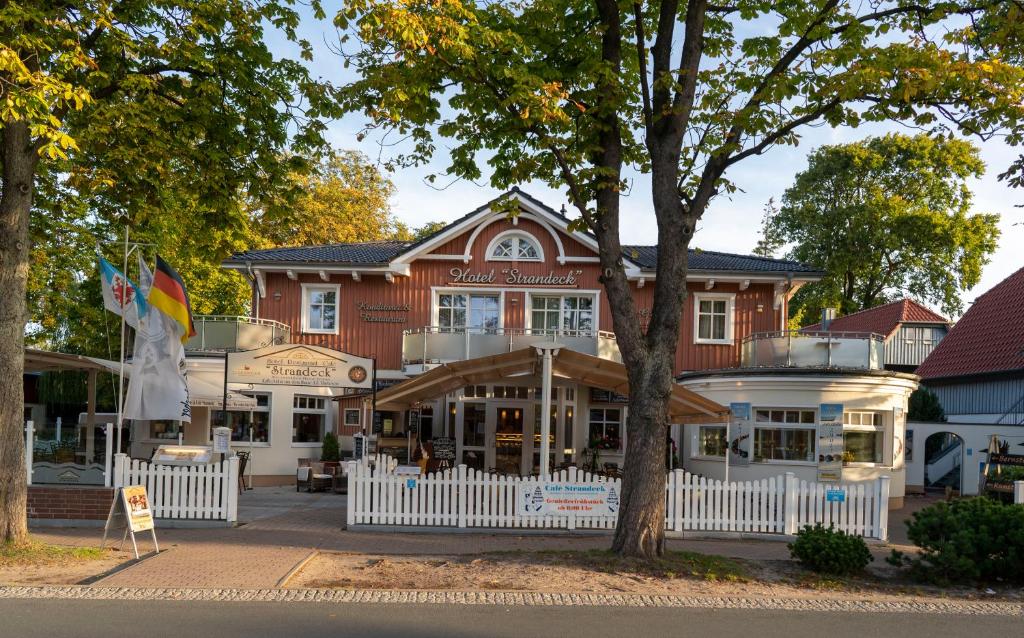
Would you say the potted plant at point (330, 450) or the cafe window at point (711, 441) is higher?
the cafe window at point (711, 441)

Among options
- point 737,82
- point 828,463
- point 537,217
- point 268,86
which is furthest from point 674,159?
point 537,217

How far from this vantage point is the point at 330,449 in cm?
2280

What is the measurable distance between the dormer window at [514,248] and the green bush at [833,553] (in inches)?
568

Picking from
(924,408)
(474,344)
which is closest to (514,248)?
(474,344)

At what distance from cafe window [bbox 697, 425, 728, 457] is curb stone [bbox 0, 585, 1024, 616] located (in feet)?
38.5

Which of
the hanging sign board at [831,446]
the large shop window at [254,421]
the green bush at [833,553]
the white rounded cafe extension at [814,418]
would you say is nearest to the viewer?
the green bush at [833,553]

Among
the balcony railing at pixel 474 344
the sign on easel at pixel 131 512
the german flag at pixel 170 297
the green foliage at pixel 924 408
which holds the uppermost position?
the german flag at pixel 170 297

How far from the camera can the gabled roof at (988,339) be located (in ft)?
94.5

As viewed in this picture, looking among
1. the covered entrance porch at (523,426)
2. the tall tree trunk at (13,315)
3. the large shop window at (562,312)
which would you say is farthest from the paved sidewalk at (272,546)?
the large shop window at (562,312)

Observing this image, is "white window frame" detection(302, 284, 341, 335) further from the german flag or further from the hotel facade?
the german flag

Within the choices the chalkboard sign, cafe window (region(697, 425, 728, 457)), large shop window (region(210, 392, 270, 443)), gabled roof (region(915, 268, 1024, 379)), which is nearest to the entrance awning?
cafe window (region(697, 425, 728, 457))

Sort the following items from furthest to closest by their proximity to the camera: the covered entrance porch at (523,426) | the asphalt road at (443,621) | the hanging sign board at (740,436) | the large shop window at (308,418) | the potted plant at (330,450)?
the large shop window at (308,418), the potted plant at (330,450), the covered entrance porch at (523,426), the hanging sign board at (740,436), the asphalt road at (443,621)

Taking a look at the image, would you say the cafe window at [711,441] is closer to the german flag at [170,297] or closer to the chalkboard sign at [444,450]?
the chalkboard sign at [444,450]

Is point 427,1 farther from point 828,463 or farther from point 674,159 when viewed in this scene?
point 828,463
